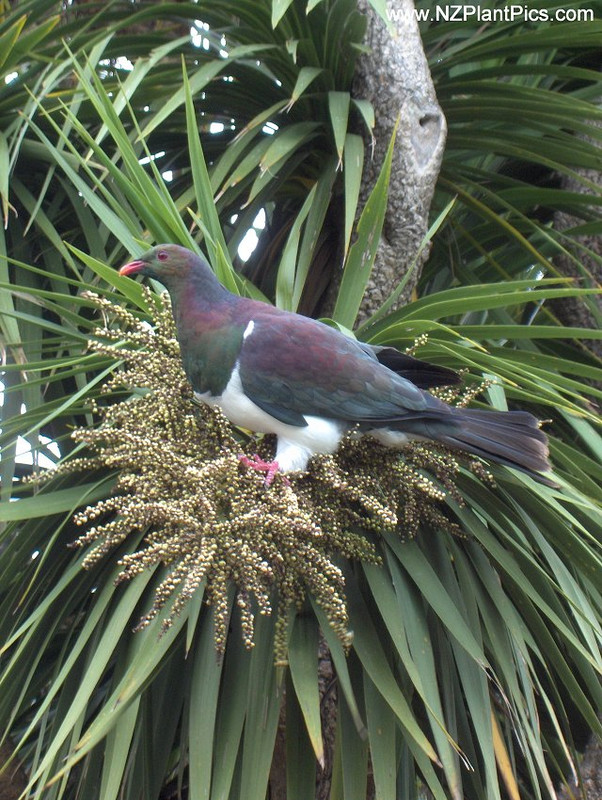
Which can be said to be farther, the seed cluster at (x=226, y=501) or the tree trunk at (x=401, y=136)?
the tree trunk at (x=401, y=136)

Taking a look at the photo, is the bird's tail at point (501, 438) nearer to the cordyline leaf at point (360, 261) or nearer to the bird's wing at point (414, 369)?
the bird's wing at point (414, 369)

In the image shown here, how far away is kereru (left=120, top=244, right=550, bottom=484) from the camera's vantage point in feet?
5.49

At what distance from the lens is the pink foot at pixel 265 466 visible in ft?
5.07

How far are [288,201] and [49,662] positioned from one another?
1.36 metres

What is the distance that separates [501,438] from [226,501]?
19.1 inches

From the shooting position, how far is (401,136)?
2.39m

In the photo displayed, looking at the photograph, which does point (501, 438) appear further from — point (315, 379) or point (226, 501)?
point (226, 501)

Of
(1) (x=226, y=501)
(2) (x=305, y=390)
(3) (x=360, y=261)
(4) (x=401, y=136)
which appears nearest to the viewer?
(1) (x=226, y=501)

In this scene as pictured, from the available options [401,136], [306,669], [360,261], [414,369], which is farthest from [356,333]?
[306,669]

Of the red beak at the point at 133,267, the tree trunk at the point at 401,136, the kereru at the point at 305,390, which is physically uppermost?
the tree trunk at the point at 401,136

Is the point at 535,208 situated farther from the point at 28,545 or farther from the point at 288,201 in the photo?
the point at 28,545

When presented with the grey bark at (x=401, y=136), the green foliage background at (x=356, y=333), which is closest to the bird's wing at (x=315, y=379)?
the green foliage background at (x=356, y=333)

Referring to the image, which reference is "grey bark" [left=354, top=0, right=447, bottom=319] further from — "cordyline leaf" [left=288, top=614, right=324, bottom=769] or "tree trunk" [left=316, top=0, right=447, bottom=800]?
"cordyline leaf" [left=288, top=614, right=324, bottom=769]

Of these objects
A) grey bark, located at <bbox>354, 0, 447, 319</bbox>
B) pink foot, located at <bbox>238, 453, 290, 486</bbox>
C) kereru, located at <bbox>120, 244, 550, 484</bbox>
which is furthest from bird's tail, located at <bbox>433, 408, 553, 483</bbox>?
Answer: grey bark, located at <bbox>354, 0, 447, 319</bbox>
